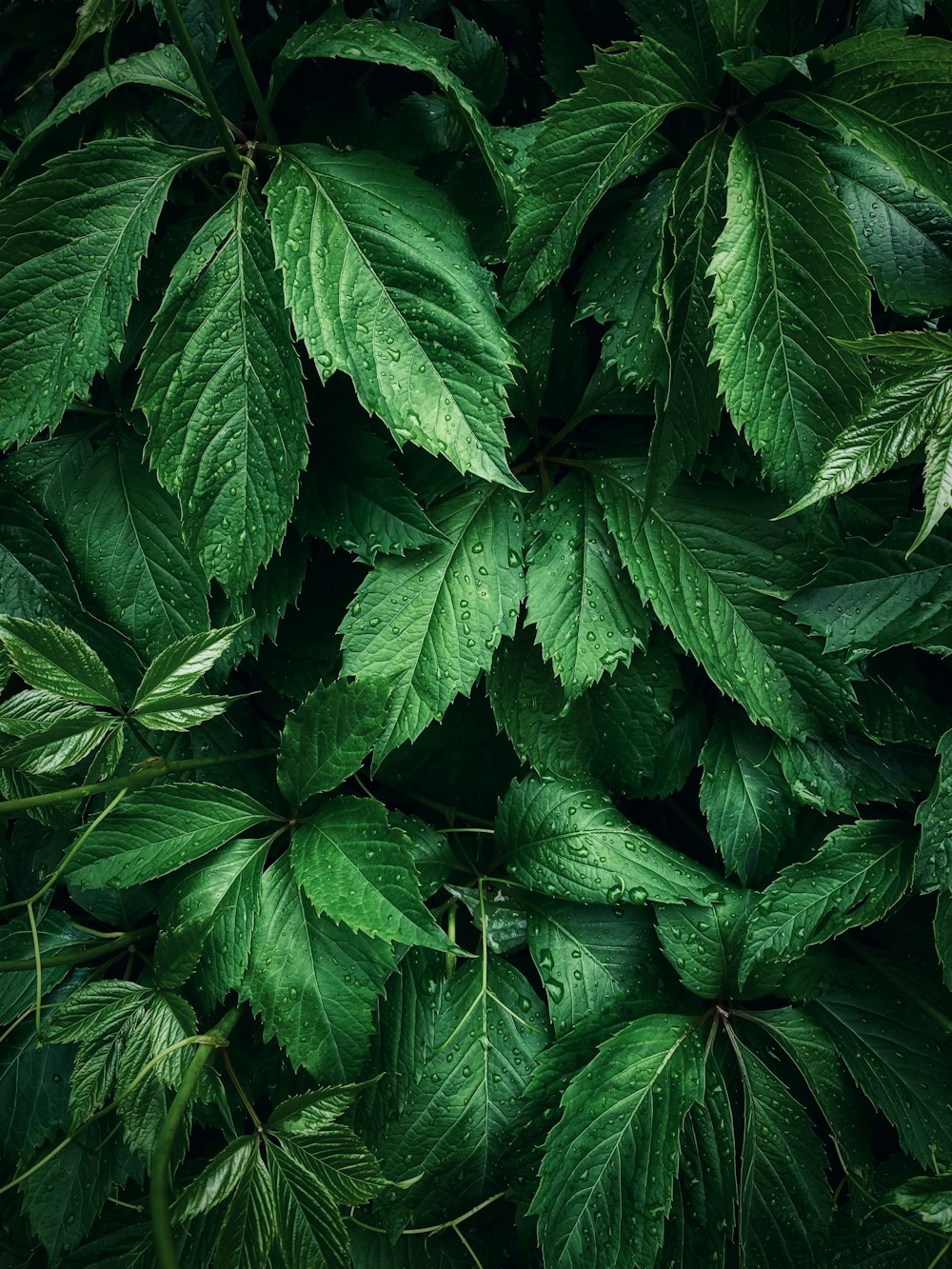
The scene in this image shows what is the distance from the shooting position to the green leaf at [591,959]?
90cm

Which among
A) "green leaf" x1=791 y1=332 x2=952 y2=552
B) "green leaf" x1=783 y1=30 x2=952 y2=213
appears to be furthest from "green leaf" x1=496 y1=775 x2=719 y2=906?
"green leaf" x1=783 y1=30 x2=952 y2=213

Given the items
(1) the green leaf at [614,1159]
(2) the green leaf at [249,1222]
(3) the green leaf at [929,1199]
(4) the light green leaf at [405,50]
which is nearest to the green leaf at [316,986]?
(2) the green leaf at [249,1222]

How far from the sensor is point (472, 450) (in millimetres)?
732

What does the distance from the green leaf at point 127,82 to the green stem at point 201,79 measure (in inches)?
1.3

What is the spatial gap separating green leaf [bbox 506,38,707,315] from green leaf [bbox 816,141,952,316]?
0.16m

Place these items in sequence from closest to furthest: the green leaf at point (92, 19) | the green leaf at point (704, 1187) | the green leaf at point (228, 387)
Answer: the green leaf at point (92, 19)
the green leaf at point (228, 387)
the green leaf at point (704, 1187)

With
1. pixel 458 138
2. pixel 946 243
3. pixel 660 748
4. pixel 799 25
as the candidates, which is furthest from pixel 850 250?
pixel 660 748

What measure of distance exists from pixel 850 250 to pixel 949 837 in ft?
1.71

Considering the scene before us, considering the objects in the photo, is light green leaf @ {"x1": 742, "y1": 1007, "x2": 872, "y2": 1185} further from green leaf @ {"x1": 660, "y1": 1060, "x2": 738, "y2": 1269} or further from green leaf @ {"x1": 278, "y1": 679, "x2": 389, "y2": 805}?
green leaf @ {"x1": 278, "y1": 679, "x2": 389, "y2": 805}

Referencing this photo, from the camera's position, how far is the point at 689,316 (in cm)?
75

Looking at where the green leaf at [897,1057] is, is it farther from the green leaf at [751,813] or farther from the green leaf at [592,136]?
the green leaf at [592,136]

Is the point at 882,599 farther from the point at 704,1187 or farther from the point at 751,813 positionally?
the point at 704,1187

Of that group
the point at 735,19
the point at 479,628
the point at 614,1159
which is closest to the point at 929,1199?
the point at 614,1159

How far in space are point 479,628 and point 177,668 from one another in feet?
0.90
